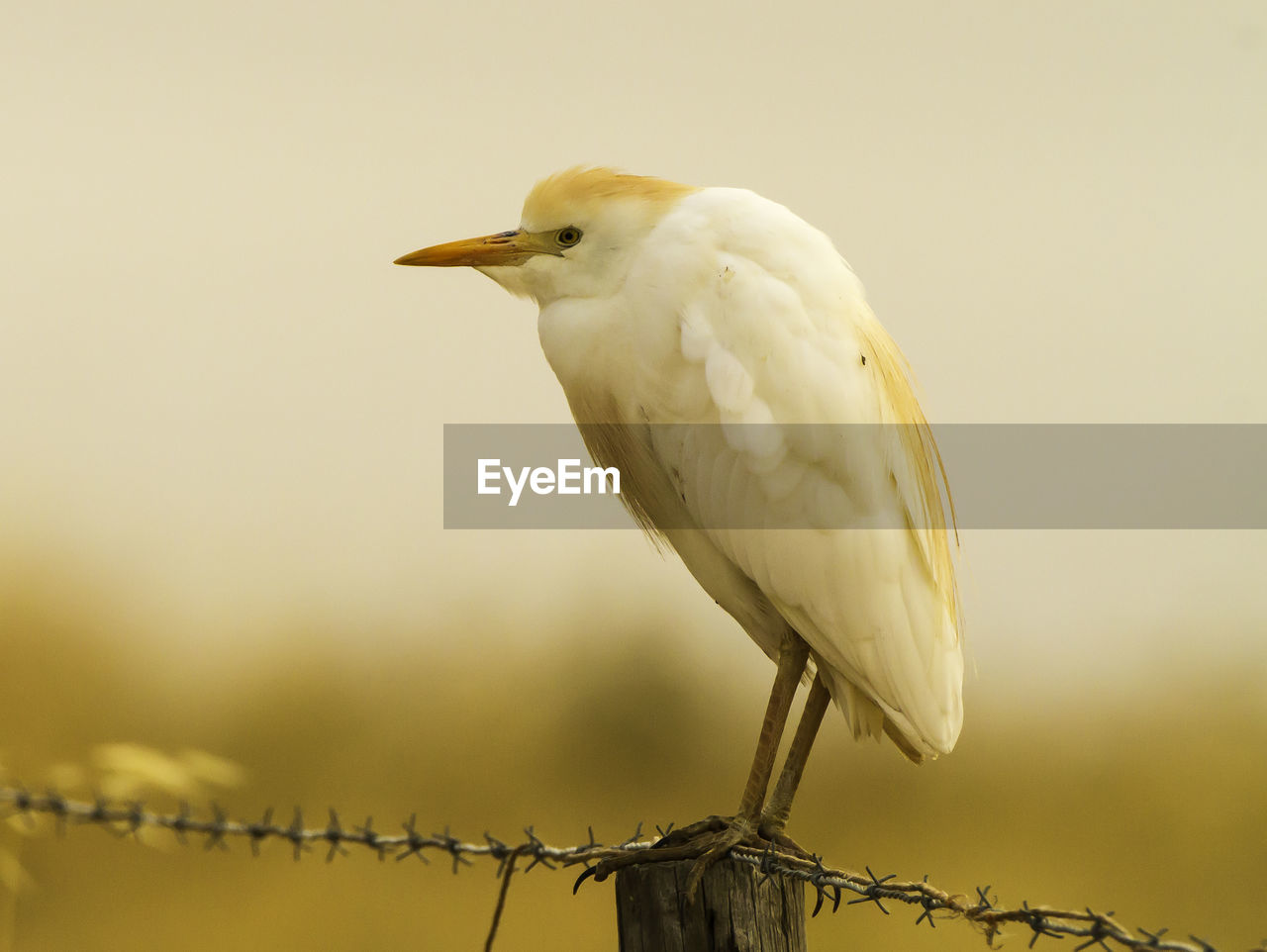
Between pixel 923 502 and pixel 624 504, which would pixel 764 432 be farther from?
pixel 624 504

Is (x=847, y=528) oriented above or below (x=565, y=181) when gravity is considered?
below

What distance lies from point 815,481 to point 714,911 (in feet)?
1.86

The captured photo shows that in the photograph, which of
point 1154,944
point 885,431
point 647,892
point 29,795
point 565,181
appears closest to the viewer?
point 1154,944

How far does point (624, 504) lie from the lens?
157cm

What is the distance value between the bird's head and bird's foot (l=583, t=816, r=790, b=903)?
696 millimetres

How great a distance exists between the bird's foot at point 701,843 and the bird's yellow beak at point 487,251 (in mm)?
794

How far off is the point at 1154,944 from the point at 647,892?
42 cm

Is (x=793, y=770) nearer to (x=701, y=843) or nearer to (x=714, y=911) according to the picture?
(x=701, y=843)

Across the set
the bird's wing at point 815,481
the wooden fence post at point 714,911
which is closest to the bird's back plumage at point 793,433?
the bird's wing at point 815,481

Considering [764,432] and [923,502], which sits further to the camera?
[923,502]

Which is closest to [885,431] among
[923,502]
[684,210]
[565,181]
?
[923,502]

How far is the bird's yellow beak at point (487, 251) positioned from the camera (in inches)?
56.2

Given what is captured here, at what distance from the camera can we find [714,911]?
847 mm

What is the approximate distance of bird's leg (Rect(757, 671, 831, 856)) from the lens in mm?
1214
